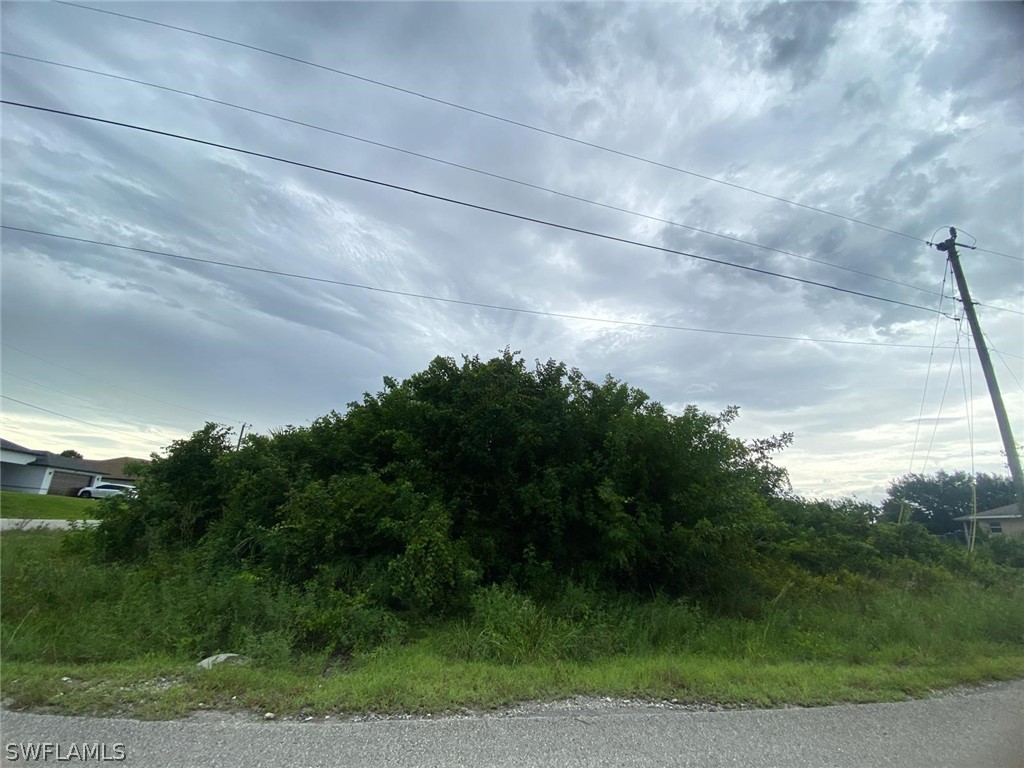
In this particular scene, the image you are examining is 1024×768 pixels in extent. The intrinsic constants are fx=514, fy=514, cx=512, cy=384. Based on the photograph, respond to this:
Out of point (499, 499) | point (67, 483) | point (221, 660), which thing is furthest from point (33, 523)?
point (67, 483)

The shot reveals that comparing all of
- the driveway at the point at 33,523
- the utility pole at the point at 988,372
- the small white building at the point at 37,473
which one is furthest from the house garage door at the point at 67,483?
the utility pole at the point at 988,372

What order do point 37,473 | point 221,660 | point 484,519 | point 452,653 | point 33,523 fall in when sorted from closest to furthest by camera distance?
point 221,660
point 452,653
point 484,519
point 33,523
point 37,473

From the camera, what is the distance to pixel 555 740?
3.59 meters

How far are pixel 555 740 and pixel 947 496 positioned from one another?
179ft

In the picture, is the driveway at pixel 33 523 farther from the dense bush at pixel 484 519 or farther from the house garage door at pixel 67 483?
the house garage door at pixel 67 483

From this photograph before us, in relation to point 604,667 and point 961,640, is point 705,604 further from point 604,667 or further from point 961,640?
point 604,667

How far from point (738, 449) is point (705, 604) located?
280cm

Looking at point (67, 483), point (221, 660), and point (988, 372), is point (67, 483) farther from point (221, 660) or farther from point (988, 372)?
point (988, 372)

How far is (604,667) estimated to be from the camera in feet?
17.4

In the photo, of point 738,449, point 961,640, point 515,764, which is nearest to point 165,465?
point 515,764

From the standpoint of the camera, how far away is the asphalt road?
3.28 m

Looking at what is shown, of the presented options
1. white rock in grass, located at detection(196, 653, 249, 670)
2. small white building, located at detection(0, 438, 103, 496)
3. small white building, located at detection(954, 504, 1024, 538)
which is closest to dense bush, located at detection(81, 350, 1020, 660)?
white rock in grass, located at detection(196, 653, 249, 670)

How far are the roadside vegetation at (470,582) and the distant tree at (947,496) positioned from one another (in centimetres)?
3798

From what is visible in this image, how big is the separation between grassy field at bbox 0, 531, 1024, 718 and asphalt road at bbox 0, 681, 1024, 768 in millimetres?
272
